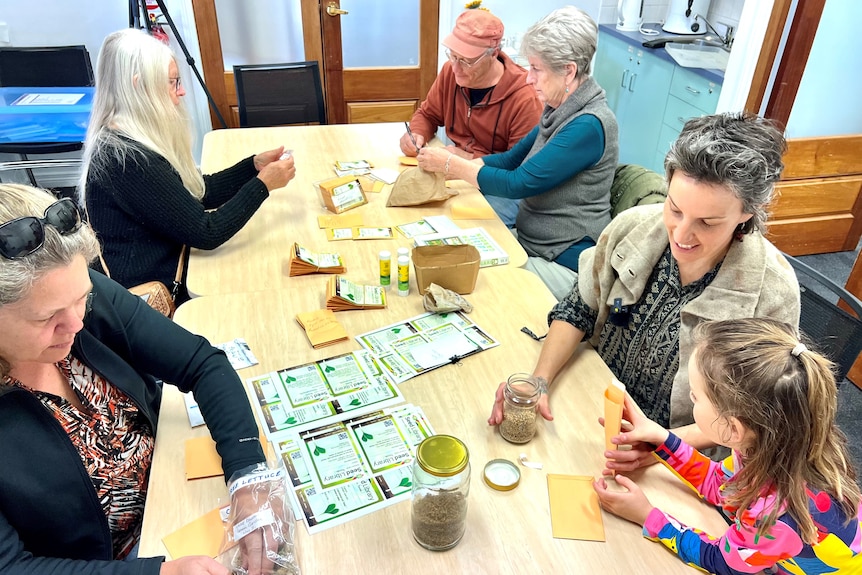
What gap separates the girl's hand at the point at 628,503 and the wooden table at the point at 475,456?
0.02 metres


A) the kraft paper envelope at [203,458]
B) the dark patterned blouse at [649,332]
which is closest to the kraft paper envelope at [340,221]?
the dark patterned blouse at [649,332]

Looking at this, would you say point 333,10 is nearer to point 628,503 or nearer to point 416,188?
point 416,188

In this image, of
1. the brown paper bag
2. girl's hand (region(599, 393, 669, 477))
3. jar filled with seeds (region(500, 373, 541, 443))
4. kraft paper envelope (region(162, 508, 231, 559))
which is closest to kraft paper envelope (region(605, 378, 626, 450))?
girl's hand (region(599, 393, 669, 477))

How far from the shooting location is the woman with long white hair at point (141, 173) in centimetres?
182

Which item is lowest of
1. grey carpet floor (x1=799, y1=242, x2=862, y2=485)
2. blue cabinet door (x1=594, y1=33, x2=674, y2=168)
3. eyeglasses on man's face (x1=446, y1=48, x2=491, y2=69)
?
grey carpet floor (x1=799, y1=242, x2=862, y2=485)

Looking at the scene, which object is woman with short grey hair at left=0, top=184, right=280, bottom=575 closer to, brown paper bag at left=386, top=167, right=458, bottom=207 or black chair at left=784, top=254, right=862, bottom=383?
brown paper bag at left=386, top=167, right=458, bottom=207

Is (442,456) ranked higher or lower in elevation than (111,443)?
higher

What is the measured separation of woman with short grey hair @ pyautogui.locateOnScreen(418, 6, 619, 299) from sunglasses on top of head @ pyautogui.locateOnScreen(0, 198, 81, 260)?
1454 mm

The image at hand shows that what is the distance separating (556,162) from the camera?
2137 mm

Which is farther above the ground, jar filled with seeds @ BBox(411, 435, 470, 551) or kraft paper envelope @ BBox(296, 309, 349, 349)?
jar filled with seeds @ BBox(411, 435, 470, 551)

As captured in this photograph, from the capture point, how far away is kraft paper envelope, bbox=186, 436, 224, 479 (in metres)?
1.21

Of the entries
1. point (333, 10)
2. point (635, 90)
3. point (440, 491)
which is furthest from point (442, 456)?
Answer: point (635, 90)

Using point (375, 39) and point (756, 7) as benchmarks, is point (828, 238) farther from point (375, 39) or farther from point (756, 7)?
point (375, 39)

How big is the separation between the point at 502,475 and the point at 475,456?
75mm
